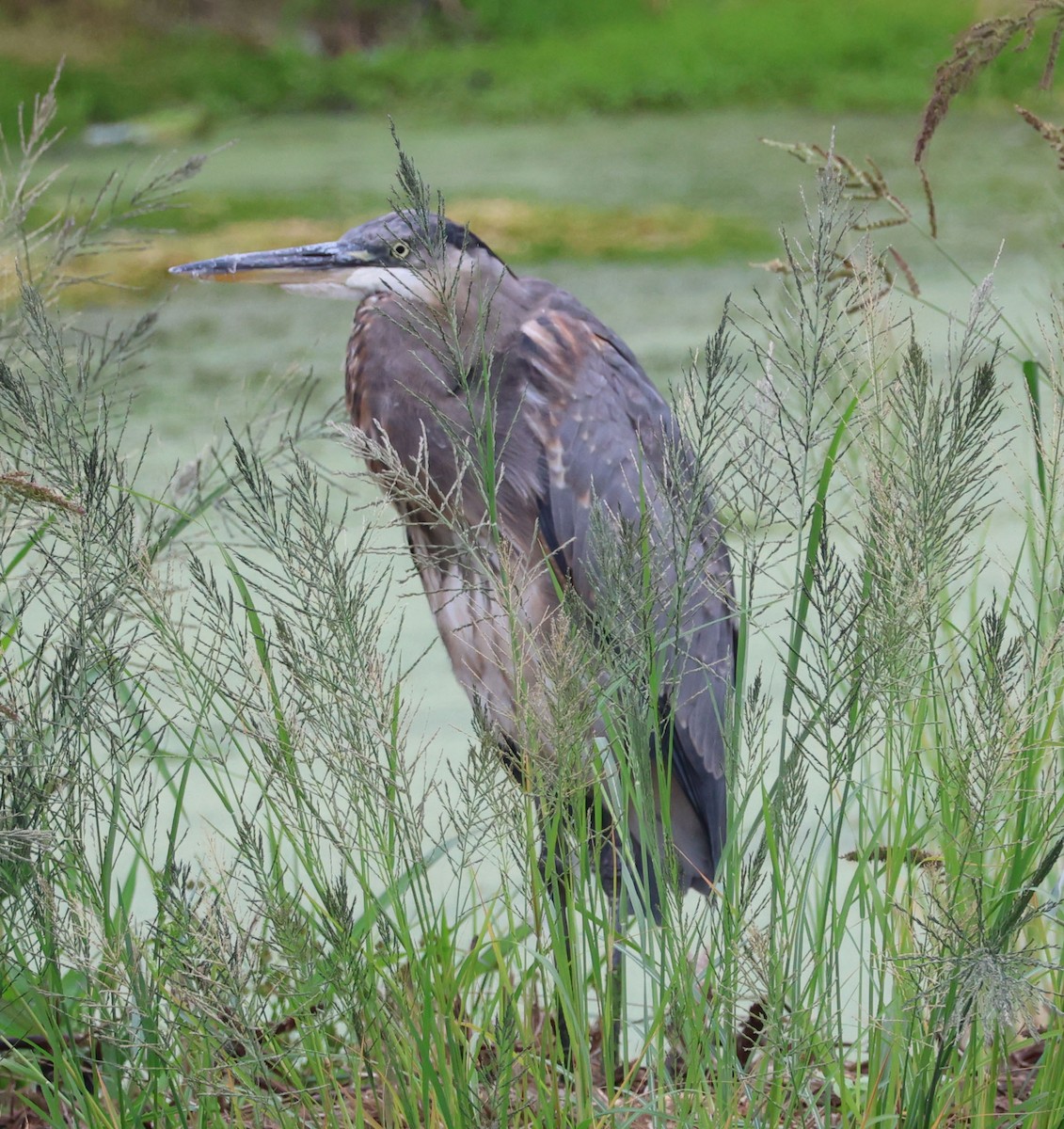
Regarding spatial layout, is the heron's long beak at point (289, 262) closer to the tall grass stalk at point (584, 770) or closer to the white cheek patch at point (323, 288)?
the white cheek patch at point (323, 288)

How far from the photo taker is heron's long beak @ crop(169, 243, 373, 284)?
124 centimetres

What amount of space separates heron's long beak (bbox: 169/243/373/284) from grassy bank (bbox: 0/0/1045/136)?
6.03m

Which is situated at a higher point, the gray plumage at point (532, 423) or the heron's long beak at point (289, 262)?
the heron's long beak at point (289, 262)

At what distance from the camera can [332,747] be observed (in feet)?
2.32

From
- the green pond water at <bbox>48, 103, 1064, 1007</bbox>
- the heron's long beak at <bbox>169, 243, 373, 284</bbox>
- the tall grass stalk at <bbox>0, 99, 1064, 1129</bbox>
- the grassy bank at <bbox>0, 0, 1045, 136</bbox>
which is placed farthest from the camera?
the grassy bank at <bbox>0, 0, 1045, 136</bbox>

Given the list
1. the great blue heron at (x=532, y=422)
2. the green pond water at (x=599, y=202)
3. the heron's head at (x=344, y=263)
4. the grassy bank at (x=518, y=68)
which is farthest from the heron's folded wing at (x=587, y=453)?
the grassy bank at (x=518, y=68)

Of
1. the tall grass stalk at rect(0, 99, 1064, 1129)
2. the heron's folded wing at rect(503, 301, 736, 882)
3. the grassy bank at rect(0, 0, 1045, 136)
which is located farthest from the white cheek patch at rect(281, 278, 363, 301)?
the grassy bank at rect(0, 0, 1045, 136)

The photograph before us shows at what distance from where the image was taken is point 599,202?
5375mm

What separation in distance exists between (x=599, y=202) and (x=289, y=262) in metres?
4.20

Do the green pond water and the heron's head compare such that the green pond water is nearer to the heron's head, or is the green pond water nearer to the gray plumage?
the gray plumage

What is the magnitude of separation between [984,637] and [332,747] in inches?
11.4

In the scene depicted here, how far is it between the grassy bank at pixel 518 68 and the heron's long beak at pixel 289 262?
6.03 metres

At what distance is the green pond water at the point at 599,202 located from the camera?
321 centimetres

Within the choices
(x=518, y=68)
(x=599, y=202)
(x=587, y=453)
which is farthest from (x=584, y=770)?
(x=518, y=68)
